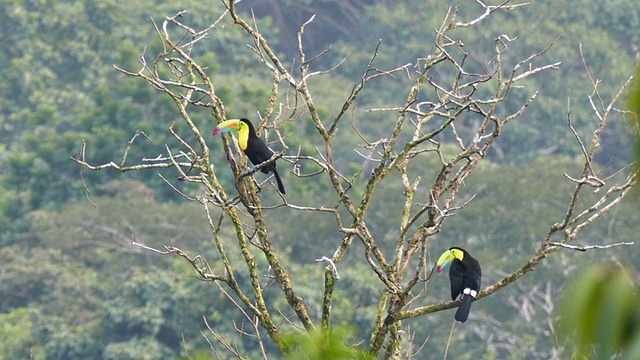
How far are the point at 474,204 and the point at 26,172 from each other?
7.04m

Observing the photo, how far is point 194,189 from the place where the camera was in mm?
18812

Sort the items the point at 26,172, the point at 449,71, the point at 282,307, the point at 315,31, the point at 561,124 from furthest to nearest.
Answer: the point at 315,31 < the point at 449,71 < the point at 561,124 < the point at 26,172 < the point at 282,307

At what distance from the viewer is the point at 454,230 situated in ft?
59.0

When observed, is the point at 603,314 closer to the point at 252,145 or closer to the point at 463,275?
the point at 252,145

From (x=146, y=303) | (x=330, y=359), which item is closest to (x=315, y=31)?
(x=146, y=303)

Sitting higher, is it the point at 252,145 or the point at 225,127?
the point at 252,145

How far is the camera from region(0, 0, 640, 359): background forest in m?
15.6

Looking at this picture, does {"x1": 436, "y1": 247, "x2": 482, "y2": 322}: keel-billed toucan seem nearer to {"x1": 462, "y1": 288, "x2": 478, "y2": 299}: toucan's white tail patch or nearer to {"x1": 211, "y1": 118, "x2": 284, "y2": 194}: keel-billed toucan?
{"x1": 462, "y1": 288, "x2": 478, "y2": 299}: toucan's white tail patch

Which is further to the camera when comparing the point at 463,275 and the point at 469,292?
the point at 463,275

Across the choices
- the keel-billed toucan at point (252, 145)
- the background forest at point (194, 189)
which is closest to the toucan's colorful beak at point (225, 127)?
the keel-billed toucan at point (252, 145)

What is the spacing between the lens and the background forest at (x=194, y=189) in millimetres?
15648

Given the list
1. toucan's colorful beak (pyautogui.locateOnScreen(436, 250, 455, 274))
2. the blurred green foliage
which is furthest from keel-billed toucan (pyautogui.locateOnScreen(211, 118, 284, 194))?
the blurred green foliage

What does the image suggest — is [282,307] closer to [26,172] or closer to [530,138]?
[26,172]

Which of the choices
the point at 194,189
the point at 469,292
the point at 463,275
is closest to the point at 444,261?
the point at 469,292
